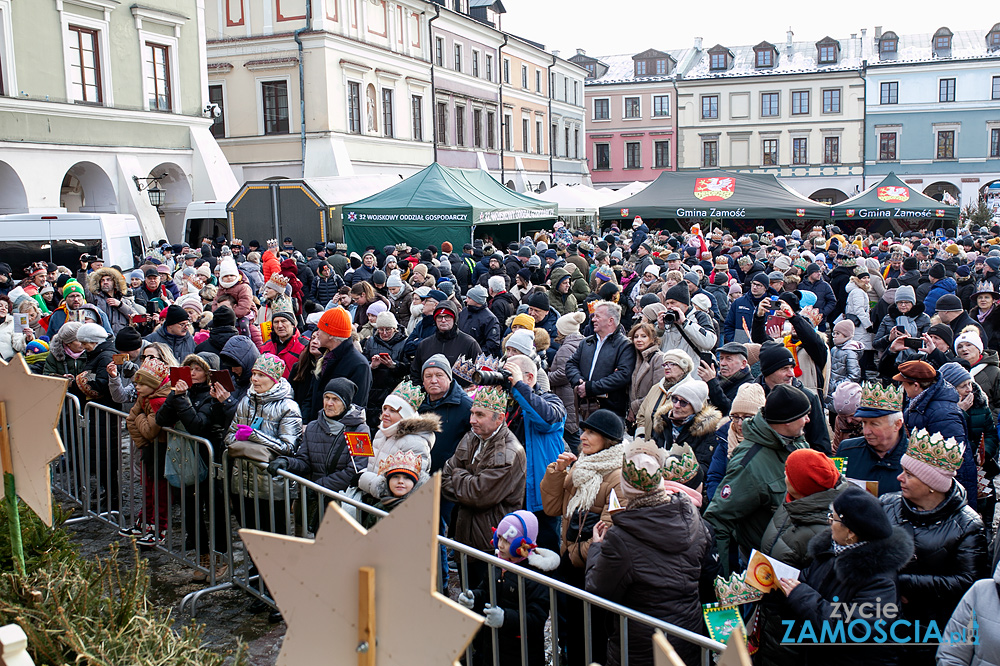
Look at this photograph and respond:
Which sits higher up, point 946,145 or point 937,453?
point 946,145

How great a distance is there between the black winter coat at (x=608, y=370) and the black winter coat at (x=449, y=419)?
5.19ft

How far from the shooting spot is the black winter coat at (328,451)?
5.35 m

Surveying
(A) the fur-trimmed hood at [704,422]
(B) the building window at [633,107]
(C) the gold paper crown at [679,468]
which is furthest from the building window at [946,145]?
(C) the gold paper crown at [679,468]

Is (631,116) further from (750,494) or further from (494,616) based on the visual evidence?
(494,616)

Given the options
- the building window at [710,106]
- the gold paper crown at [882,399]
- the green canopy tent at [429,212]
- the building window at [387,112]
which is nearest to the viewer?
the gold paper crown at [882,399]

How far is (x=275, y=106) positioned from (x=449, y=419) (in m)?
28.1

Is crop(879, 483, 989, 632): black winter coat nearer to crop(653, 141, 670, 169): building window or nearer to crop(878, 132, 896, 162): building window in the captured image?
crop(878, 132, 896, 162): building window

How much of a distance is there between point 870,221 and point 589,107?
34.0 meters

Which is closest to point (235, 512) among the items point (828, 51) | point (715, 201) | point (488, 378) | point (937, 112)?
point (488, 378)

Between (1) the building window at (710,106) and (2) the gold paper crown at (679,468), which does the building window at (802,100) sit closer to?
(1) the building window at (710,106)

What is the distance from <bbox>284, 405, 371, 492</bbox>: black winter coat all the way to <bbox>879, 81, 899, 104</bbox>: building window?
187 ft

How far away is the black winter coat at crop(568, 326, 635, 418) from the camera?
712 centimetres

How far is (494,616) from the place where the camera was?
3.94 meters

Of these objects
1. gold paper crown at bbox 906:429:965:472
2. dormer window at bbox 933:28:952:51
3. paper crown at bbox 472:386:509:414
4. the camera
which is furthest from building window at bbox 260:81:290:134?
dormer window at bbox 933:28:952:51
